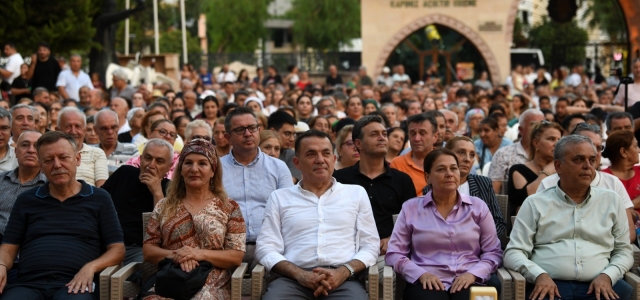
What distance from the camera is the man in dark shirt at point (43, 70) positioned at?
54.5 feet

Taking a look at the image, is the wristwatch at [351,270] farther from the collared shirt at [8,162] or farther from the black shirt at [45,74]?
the black shirt at [45,74]

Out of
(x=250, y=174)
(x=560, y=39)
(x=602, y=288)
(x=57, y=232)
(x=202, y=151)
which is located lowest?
(x=602, y=288)

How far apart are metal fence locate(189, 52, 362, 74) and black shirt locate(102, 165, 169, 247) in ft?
88.8

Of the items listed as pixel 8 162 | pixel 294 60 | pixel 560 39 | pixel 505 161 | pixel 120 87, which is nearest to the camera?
pixel 8 162

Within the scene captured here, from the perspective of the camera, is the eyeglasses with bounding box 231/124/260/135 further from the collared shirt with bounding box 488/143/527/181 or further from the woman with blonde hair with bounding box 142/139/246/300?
the collared shirt with bounding box 488/143/527/181

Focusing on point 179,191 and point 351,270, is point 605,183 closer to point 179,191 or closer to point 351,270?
point 351,270

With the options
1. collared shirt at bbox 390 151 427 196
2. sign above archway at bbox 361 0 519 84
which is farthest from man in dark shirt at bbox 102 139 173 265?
sign above archway at bbox 361 0 519 84

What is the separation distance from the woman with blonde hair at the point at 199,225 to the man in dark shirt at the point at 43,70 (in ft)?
35.2

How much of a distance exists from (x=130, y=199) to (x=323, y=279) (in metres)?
1.96

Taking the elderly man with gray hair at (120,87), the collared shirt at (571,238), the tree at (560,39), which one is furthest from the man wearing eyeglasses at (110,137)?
the tree at (560,39)

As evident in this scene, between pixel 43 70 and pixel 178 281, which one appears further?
pixel 43 70

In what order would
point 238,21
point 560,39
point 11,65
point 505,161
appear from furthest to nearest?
point 238,21, point 560,39, point 11,65, point 505,161

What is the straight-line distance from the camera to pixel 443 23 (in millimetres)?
31516

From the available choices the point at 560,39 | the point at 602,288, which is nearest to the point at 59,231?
the point at 602,288
